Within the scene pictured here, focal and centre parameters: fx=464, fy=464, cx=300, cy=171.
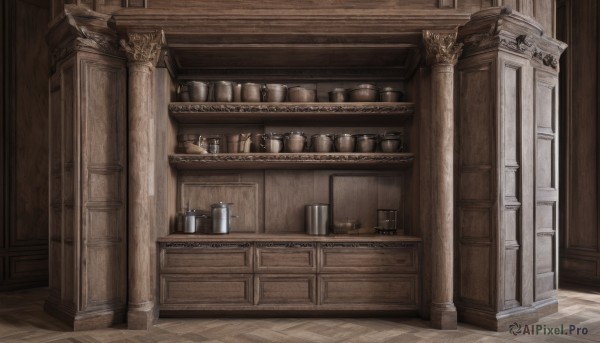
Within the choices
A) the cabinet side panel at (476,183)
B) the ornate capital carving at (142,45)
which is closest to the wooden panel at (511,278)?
the cabinet side panel at (476,183)

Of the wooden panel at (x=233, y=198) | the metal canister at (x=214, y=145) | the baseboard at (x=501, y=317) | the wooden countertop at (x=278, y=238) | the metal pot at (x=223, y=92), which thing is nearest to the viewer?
the baseboard at (x=501, y=317)

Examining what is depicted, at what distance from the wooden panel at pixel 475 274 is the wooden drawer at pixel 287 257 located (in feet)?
3.78

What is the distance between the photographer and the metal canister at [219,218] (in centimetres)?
391

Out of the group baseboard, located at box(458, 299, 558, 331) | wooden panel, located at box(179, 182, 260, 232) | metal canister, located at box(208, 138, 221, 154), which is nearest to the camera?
baseboard, located at box(458, 299, 558, 331)

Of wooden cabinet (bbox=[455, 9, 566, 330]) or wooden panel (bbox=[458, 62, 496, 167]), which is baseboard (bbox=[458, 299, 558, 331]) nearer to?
wooden cabinet (bbox=[455, 9, 566, 330])

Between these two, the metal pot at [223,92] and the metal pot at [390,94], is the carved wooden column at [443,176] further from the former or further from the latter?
the metal pot at [223,92]

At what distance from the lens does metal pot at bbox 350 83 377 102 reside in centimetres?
393

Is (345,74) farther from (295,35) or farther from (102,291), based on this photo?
(102,291)

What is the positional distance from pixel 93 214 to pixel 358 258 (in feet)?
6.77

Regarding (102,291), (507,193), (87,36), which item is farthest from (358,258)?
(87,36)

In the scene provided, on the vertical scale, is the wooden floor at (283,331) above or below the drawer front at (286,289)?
below

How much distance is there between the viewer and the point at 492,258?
136 inches

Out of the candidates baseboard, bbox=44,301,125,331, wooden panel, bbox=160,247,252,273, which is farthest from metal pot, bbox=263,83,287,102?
baseboard, bbox=44,301,125,331

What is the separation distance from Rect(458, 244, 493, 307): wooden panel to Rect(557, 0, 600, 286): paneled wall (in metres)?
2.03
